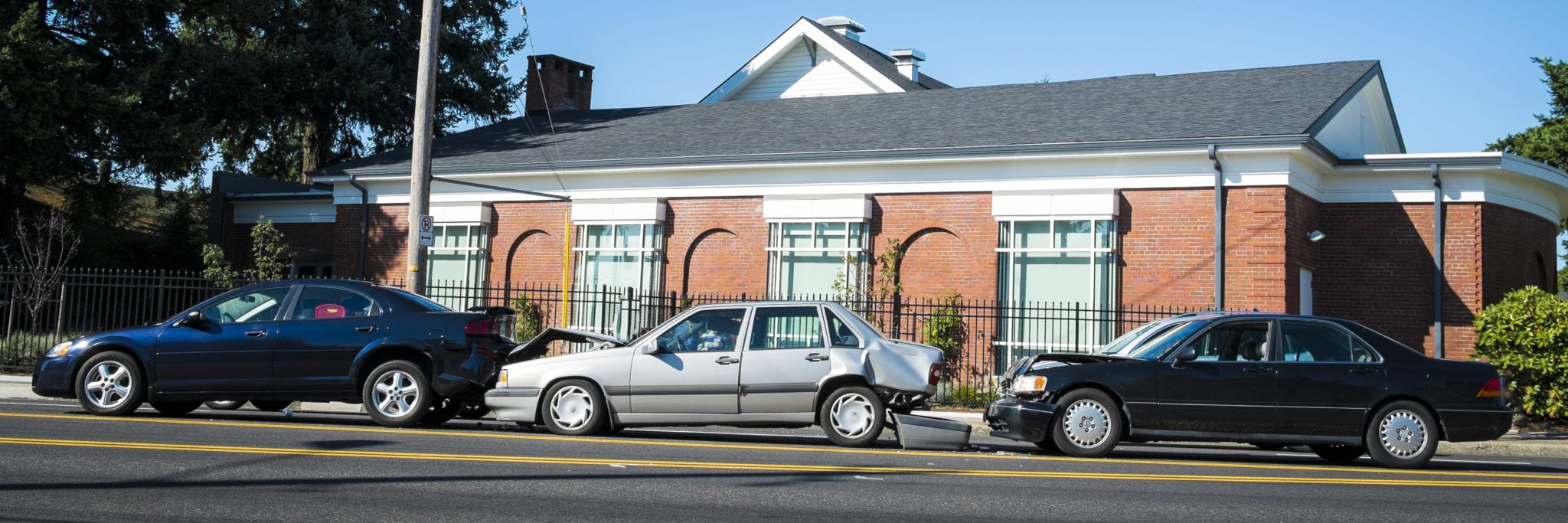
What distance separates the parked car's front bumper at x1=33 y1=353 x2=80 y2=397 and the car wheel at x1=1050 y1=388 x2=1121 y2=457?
31.1ft

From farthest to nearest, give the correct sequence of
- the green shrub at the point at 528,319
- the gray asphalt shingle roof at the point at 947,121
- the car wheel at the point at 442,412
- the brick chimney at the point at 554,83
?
the brick chimney at the point at 554,83 < the green shrub at the point at 528,319 < the gray asphalt shingle roof at the point at 947,121 < the car wheel at the point at 442,412

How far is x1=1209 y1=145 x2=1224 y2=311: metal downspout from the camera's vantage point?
61.8 ft

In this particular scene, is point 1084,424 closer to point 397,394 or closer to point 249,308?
point 397,394

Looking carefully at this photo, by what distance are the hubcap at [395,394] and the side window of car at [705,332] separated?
8.17ft

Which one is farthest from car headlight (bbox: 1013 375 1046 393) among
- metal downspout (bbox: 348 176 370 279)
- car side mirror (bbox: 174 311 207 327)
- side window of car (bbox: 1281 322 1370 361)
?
metal downspout (bbox: 348 176 370 279)

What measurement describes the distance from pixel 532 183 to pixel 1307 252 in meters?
13.7

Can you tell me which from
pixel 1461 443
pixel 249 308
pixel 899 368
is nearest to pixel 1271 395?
pixel 899 368

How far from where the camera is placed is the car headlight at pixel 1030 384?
11.3 meters

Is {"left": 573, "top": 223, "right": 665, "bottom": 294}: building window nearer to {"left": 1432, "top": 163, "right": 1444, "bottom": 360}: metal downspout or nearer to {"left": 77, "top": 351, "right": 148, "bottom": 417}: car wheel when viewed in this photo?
{"left": 77, "top": 351, "right": 148, "bottom": 417}: car wheel

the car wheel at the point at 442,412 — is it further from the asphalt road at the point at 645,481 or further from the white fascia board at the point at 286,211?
the white fascia board at the point at 286,211

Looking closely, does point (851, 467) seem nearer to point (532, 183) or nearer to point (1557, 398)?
point (1557, 398)

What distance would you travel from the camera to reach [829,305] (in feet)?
39.2

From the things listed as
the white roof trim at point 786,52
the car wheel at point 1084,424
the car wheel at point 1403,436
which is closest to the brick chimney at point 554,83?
the white roof trim at point 786,52

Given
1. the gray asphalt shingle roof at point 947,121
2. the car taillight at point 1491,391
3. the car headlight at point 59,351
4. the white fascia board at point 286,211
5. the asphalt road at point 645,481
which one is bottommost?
the asphalt road at point 645,481
